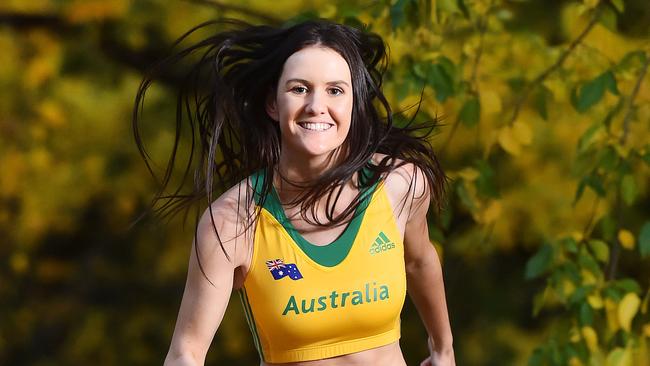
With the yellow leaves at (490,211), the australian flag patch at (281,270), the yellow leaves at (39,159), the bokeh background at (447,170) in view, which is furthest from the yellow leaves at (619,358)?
the yellow leaves at (39,159)

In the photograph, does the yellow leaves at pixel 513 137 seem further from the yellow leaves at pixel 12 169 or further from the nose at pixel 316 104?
the yellow leaves at pixel 12 169

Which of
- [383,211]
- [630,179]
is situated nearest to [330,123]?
[383,211]

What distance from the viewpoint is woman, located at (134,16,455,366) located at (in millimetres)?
3221

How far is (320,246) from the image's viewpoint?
3277 mm

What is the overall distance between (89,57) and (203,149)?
16.8 ft

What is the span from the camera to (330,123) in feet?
10.6

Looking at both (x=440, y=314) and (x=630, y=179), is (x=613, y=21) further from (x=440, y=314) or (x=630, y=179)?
(x=440, y=314)

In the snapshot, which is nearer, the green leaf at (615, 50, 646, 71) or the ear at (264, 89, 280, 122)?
the ear at (264, 89, 280, 122)

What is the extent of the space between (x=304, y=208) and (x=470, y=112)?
5.10 ft

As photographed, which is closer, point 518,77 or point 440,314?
point 440,314

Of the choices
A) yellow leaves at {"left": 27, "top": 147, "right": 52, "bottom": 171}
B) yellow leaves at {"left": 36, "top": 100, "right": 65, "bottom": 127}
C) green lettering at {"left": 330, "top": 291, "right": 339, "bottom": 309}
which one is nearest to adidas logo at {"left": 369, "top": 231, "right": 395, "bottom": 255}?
green lettering at {"left": 330, "top": 291, "right": 339, "bottom": 309}

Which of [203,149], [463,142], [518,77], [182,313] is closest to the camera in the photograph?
[182,313]

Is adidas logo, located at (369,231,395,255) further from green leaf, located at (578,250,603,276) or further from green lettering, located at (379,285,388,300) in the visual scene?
green leaf, located at (578,250,603,276)

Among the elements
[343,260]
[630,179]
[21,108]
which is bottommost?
[21,108]
